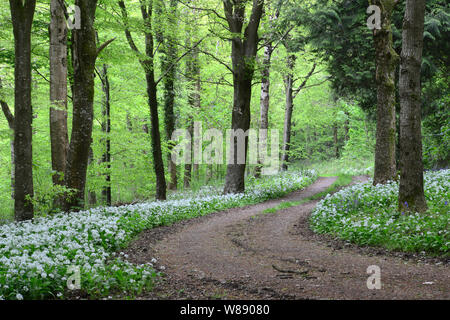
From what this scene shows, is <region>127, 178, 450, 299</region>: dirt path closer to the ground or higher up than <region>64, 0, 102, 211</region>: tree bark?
closer to the ground

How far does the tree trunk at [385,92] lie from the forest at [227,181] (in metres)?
0.05

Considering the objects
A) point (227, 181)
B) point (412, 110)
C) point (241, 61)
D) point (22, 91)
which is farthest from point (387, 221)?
point (241, 61)

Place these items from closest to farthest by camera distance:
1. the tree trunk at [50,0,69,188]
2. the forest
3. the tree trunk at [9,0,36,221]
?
the forest
the tree trunk at [9,0,36,221]
the tree trunk at [50,0,69,188]

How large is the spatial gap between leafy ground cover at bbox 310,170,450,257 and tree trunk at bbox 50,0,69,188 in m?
7.89

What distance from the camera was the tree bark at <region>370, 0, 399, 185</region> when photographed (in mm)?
11703

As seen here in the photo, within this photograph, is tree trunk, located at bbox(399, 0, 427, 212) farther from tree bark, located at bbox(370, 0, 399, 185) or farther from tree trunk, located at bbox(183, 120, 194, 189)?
tree trunk, located at bbox(183, 120, 194, 189)

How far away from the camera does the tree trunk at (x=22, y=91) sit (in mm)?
8445

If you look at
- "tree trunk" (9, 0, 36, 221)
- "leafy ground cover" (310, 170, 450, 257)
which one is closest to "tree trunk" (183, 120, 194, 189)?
"leafy ground cover" (310, 170, 450, 257)

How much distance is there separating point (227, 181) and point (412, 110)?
377 inches

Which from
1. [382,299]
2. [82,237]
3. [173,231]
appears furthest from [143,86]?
[382,299]

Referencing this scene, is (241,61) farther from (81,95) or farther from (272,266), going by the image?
(272,266)

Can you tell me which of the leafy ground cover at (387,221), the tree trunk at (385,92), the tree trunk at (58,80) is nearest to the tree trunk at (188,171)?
the tree trunk at (58,80)

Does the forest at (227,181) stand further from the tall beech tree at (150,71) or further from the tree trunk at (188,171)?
the tree trunk at (188,171)

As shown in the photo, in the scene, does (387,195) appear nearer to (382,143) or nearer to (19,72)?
(382,143)
